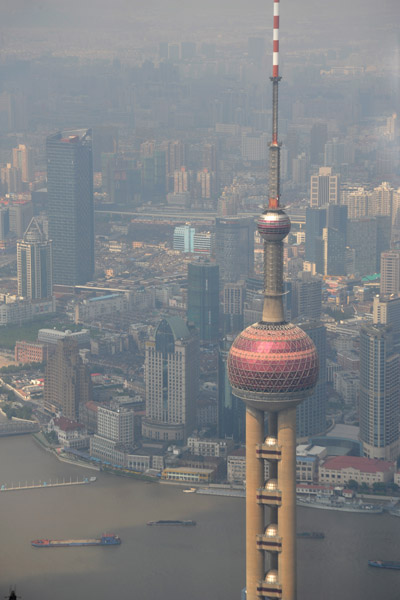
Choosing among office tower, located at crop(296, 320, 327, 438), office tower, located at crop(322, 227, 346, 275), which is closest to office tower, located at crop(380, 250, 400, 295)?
office tower, located at crop(322, 227, 346, 275)

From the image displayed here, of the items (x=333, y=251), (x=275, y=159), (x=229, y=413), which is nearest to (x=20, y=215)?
(x=333, y=251)

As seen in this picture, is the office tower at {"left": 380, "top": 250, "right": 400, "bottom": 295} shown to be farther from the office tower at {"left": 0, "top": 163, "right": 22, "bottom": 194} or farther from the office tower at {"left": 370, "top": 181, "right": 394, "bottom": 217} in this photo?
the office tower at {"left": 0, "top": 163, "right": 22, "bottom": 194}

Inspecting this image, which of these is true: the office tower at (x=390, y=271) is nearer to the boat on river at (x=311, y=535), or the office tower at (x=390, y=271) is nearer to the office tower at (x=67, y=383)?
the office tower at (x=67, y=383)

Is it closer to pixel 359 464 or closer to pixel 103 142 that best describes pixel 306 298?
pixel 359 464

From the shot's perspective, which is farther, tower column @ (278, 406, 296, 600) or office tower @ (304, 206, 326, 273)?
office tower @ (304, 206, 326, 273)

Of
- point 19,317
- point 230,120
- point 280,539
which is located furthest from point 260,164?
point 280,539
